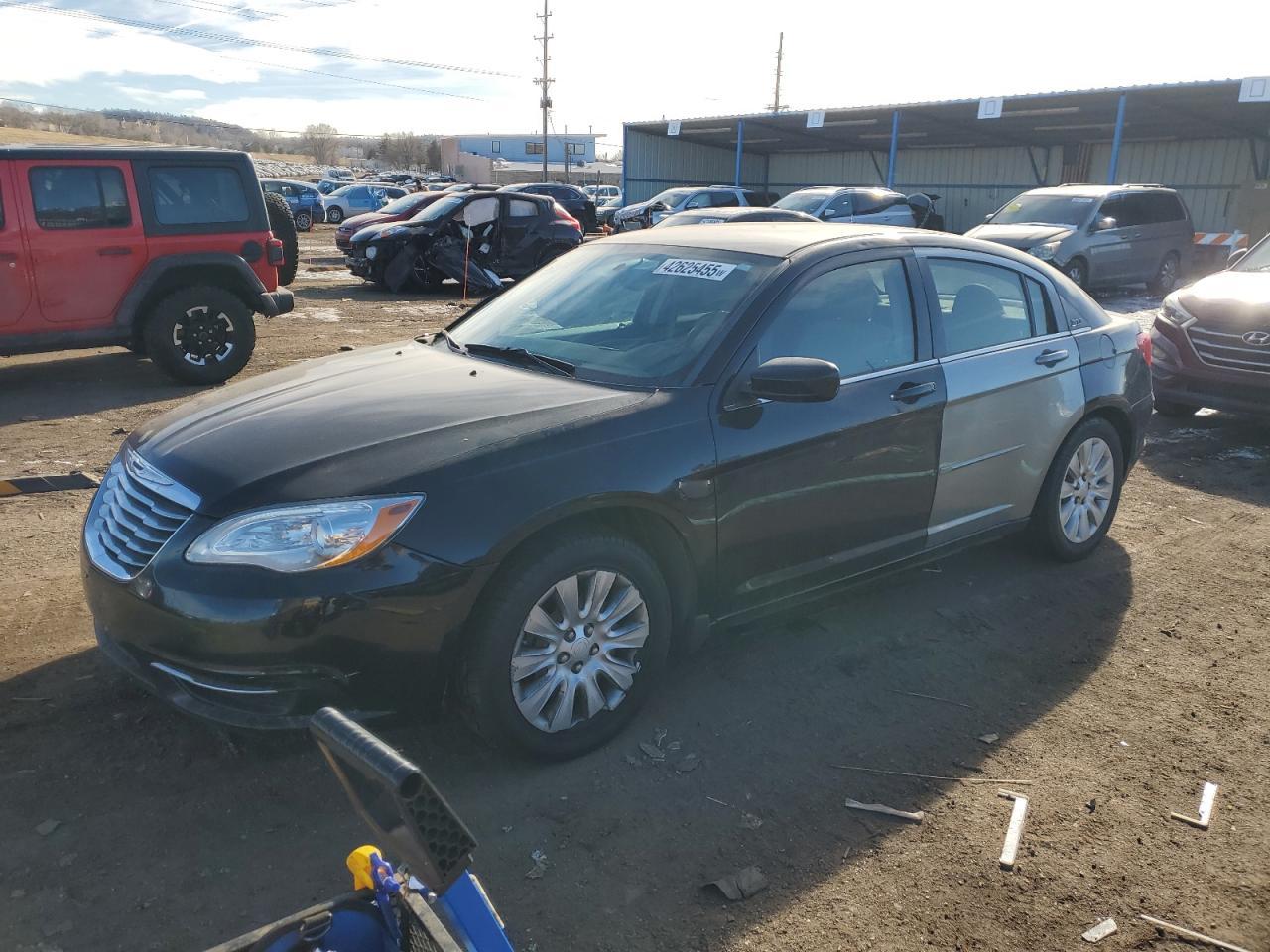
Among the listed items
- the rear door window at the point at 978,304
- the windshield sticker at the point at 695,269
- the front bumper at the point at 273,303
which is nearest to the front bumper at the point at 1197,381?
the rear door window at the point at 978,304

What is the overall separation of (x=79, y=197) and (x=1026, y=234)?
521 inches

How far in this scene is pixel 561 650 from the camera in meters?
3.13

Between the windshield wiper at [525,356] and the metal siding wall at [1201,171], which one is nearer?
the windshield wiper at [525,356]

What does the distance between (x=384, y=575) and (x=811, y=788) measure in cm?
150

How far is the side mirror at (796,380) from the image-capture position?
11.1 feet

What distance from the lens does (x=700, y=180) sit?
36.7m

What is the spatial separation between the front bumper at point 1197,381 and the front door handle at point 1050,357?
3017mm

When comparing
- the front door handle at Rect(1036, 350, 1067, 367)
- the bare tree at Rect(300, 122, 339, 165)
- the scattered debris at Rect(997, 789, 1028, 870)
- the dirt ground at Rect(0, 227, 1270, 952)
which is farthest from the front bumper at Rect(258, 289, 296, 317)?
the bare tree at Rect(300, 122, 339, 165)

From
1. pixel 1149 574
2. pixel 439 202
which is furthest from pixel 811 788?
pixel 439 202

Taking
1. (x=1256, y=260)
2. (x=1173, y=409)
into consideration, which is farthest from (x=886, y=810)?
(x=1256, y=260)

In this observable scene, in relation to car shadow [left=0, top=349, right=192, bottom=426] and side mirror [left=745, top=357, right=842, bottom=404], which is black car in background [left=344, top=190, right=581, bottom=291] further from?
side mirror [left=745, top=357, right=842, bottom=404]

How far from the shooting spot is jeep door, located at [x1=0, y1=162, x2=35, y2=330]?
26.0 feet

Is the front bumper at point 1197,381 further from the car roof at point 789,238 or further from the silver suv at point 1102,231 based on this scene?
the silver suv at point 1102,231

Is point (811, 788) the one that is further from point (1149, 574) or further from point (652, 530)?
point (1149, 574)
